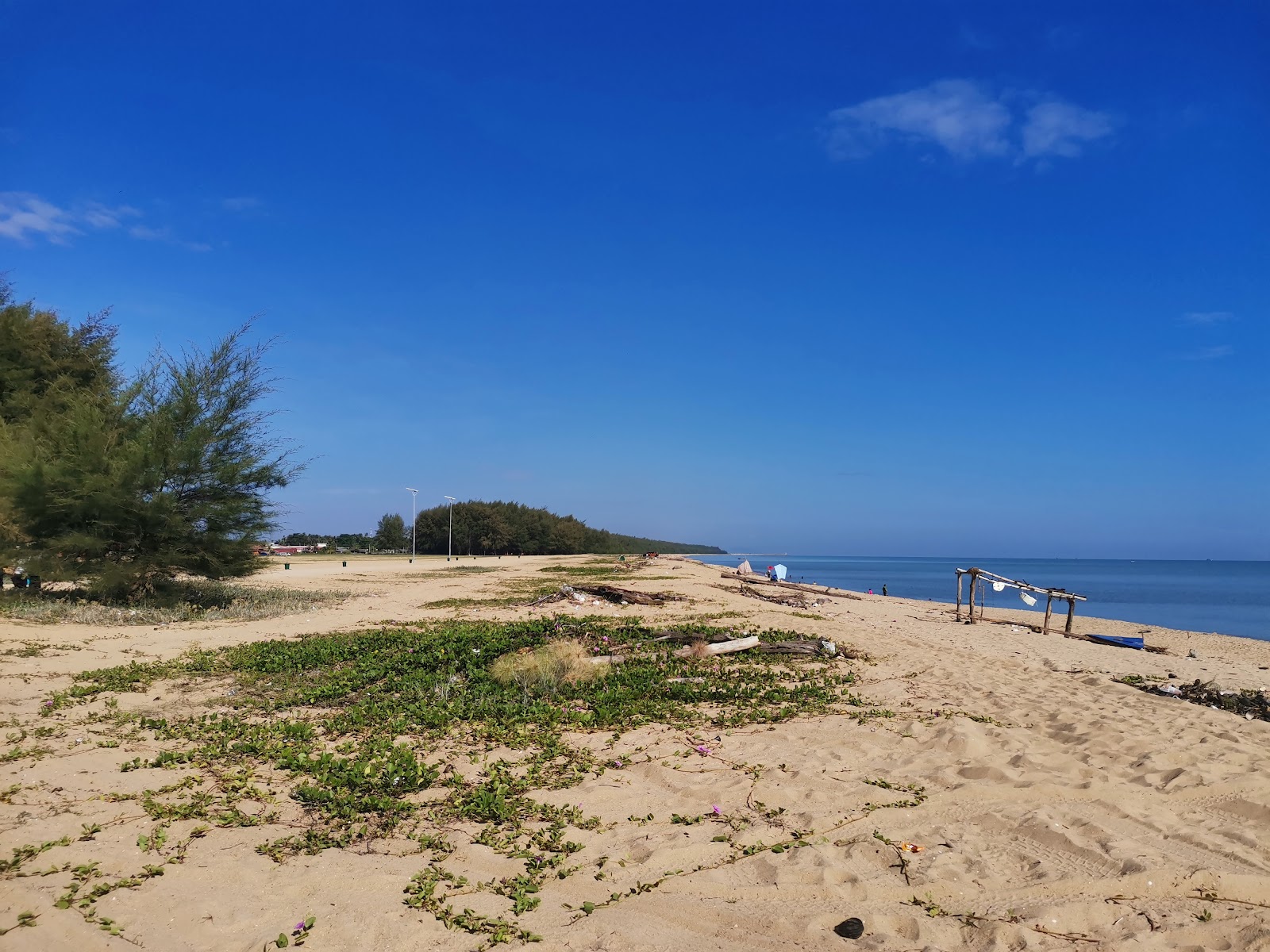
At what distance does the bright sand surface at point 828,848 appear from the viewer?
364 cm

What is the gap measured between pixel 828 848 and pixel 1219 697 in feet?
24.1

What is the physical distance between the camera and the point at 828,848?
455 cm

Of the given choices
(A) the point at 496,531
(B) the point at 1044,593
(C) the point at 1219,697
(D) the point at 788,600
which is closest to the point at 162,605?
(D) the point at 788,600

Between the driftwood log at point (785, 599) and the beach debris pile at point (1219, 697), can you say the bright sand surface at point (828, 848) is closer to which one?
the beach debris pile at point (1219, 697)

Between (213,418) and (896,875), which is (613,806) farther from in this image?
(213,418)

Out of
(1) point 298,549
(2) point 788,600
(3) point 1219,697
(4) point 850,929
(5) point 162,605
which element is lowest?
(1) point 298,549

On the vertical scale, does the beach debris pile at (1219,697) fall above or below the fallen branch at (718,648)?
above

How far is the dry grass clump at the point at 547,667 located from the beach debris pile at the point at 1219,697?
7.24 metres

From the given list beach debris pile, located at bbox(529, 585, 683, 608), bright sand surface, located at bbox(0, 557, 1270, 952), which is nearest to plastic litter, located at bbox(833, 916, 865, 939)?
bright sand surface, located at bbox(0, 557, 1270, 952)

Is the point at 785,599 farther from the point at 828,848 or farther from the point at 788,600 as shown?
the point at 828,848

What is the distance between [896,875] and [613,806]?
1.97 meters

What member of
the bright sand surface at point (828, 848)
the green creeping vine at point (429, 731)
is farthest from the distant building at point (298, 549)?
the bright sand surface at point (828, 848)

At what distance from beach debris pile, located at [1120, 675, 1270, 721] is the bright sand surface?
0.50 m

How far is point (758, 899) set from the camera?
399 centimetres
